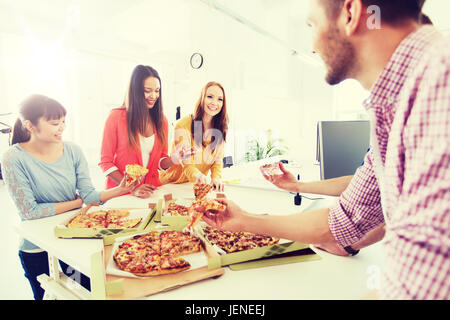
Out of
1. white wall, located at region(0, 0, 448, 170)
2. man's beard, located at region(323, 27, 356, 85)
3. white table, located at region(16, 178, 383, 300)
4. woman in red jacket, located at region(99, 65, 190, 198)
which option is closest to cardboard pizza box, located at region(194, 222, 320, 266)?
white table, located at region(16, 178, 383, 300)

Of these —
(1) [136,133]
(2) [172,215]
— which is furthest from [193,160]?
(2) [172,215]

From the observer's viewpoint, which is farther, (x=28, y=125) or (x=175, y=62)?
(x=175, y=62)

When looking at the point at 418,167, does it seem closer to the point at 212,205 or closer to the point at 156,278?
the point at 212,205

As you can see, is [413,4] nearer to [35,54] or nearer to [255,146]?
[255,146]

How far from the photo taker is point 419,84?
56 centimetres

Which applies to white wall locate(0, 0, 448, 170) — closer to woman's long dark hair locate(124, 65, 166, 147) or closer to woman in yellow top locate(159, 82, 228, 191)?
woman in yellow top locate(159, 82, 228, 191)

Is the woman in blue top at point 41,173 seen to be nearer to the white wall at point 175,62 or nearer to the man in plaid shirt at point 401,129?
the man in plaid shirt at point 401,129

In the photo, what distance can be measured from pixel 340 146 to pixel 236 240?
1.20 meters

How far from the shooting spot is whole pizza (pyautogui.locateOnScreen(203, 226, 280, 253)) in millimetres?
1104

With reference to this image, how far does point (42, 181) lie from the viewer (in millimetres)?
1684

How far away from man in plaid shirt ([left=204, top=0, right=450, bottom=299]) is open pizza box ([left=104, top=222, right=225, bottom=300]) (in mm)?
509

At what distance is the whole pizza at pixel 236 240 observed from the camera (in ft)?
3.62

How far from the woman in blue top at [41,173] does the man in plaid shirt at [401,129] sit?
1.48 meters
